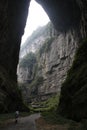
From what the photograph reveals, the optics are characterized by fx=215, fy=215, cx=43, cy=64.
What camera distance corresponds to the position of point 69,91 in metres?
27.2

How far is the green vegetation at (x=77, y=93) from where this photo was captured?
2146 centimetres

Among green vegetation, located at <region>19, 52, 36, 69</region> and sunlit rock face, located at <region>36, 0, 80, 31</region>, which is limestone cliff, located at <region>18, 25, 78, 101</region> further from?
green vegetation, located at <region>19, 52, 36, 69</region>

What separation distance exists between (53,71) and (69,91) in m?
57.2

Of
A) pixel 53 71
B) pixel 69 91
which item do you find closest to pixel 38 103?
pixel 53 71

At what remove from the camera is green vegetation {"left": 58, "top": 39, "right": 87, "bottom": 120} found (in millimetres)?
21456

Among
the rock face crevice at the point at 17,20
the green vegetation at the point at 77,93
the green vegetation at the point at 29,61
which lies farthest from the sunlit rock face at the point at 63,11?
the green vegetation at the point at 29,61

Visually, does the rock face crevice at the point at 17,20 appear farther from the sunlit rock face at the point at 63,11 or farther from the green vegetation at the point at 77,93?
the green vegetation at the point at 77,93

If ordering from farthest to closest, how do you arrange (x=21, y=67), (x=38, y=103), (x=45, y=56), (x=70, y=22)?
1. (x=21, y=67)
2. (x=45, y=56)
3. (x=38, y=103)
4. (x=70, y=22)

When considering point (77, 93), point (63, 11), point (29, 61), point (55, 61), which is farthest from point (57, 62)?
point (77, 93)

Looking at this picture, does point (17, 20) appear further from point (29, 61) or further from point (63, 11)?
point (29, 61)

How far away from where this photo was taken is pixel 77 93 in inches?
912

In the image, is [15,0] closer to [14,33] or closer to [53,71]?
[14,33]

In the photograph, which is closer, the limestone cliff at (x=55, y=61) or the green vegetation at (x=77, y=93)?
the green vegetation at (x=77, y=93)

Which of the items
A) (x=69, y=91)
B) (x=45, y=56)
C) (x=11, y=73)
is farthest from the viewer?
(x=45, y=56)
